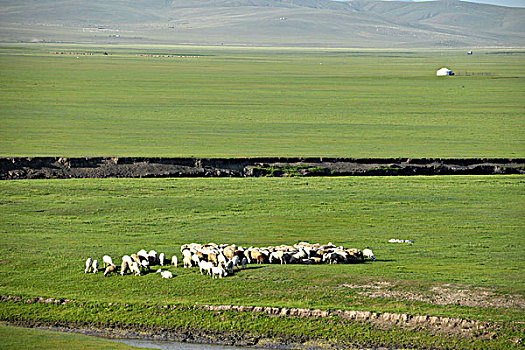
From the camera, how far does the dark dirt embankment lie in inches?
1469

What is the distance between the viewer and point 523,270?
2030 cm

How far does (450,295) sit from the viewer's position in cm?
1830

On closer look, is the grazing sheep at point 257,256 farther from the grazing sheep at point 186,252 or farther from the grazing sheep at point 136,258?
the grazing sheep at point 136,258

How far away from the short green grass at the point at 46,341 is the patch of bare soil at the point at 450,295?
21.1 ft

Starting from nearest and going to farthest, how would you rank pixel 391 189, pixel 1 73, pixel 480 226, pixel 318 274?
1. pixel 318 274
2. pixel 480 226
3. pixel 391 189
4. pixel 1 73

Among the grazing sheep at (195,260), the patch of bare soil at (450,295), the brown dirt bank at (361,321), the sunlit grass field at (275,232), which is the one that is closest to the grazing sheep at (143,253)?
the sunlit grass field at (275,232)

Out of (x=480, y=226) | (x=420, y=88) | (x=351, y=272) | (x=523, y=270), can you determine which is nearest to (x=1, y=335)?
(x=351, y=272)

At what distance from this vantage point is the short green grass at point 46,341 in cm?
1595

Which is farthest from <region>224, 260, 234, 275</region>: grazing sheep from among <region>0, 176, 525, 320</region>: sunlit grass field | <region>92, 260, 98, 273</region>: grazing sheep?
<region>92, 260, 98, 273</region>: grazing sheep

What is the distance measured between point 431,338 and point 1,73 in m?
86.4

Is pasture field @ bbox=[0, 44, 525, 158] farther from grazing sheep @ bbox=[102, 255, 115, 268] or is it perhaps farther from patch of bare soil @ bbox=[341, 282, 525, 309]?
patch of bare soil @ bbox=[341, 282, 525, 309]

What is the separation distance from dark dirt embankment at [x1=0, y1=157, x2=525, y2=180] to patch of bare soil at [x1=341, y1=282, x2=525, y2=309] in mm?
19490

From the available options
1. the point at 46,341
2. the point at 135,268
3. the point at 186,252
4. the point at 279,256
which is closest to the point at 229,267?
the point at 186,252

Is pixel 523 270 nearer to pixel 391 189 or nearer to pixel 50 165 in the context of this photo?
pixel 391 189
